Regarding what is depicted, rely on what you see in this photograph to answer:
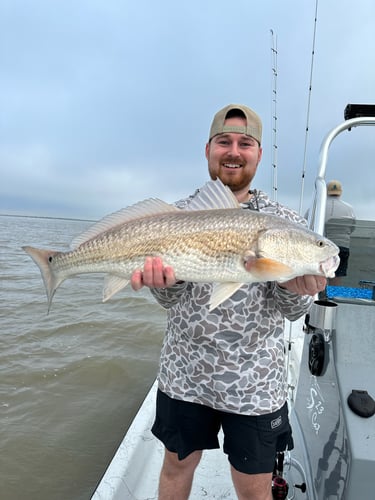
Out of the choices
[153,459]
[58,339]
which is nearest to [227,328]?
[153,459]

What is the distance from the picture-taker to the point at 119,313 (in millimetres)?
10664

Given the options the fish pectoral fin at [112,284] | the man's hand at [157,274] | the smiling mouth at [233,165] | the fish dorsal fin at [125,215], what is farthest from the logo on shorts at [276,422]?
the smiling mouth at [233,165]

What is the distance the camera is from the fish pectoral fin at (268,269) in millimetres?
2037

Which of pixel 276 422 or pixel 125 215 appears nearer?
pixel 276 422

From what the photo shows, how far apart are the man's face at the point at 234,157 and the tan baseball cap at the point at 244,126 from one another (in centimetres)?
3

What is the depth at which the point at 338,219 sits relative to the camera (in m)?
3.89

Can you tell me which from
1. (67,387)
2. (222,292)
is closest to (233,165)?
(222,292)

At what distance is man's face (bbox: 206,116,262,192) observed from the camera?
2.52 meters

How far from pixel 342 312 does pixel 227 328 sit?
102 centimetres

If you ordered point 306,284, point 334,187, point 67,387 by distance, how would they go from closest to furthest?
1. point 306,284
2. point 334,187
3. point 67,387

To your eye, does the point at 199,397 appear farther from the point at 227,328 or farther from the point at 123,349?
the point at 123,349

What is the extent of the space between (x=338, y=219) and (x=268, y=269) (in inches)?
88.0

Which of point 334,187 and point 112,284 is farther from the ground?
point 334,187

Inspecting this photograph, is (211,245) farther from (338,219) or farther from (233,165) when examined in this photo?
(338,219)
